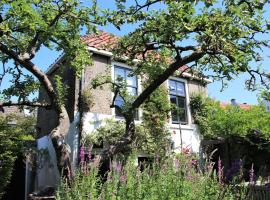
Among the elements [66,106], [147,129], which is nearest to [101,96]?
[66,106]

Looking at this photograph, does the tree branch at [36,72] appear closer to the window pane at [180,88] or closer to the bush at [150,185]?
the bush at [150,185]

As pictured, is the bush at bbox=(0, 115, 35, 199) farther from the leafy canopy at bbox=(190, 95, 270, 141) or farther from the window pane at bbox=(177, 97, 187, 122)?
the leafy canopy at bbox=(190, 95, 270, 141)

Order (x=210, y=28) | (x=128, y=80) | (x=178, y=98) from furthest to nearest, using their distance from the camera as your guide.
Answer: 1. (x=178, y=98)
2. (x=128, y=80)
3. (x=210, y=28)

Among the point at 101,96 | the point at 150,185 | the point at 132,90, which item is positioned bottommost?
the point at 150,185

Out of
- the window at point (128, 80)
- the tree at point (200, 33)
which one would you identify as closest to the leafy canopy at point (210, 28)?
the tree at point (200, 33)

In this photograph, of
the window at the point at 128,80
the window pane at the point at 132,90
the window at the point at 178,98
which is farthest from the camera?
the window at the point at 178,98

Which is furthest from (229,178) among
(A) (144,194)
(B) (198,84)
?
(B) (198,84)

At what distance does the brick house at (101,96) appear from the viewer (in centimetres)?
1313

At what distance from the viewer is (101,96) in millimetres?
13930

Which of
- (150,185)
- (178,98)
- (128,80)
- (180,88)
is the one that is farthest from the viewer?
(180,88)

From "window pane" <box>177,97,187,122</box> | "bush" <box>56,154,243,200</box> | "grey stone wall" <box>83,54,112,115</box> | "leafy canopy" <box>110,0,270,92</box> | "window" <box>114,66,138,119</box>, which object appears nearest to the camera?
"bush" <box>56,154,243,200</box>

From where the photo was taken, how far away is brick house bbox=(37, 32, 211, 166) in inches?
517

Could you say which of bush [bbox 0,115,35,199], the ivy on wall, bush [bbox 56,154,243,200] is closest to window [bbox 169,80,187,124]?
the ivy on wall

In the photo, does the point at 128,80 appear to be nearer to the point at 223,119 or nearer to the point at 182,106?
the point at 182,106
